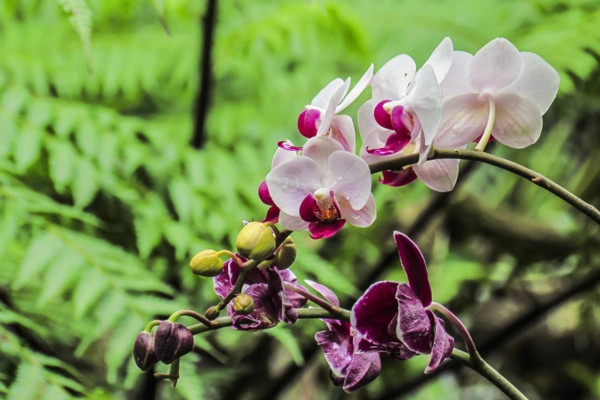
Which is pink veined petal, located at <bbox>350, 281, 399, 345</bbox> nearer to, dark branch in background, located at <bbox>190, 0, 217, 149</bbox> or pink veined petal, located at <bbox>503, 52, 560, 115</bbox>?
pink veined petal, located at <bbox>503, 52, 560, 115</bbox>

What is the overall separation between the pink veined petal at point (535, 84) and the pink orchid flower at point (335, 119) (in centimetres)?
8

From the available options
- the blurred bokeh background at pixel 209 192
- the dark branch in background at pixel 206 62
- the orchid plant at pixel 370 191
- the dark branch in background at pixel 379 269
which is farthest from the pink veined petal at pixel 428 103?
the dark branch in background at pixel 379 269

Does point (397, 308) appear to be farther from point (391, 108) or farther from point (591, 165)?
point (591, 165)

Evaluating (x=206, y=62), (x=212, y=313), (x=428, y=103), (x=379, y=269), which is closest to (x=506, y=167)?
(x=428, y=103)

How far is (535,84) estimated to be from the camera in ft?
1.20

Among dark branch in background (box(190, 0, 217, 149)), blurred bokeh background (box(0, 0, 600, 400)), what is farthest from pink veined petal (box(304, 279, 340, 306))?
dark branch in background (box(190, 0, 217, 149))

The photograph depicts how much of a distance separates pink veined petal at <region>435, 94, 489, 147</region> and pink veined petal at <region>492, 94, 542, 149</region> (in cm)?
1

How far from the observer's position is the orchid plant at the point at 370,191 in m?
0.32

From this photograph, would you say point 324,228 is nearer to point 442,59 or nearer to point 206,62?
point 442,59

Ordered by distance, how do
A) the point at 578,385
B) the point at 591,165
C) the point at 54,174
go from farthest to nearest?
1. the point at 578,385
2. the point at 591,165
3. the point at 54,174

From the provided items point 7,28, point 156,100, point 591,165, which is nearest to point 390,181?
point 156,100

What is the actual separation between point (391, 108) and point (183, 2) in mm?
803

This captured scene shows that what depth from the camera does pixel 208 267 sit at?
31cm

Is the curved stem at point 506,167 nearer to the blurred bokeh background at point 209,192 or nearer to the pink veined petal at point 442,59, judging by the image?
the pink veined petal at point 442,59
